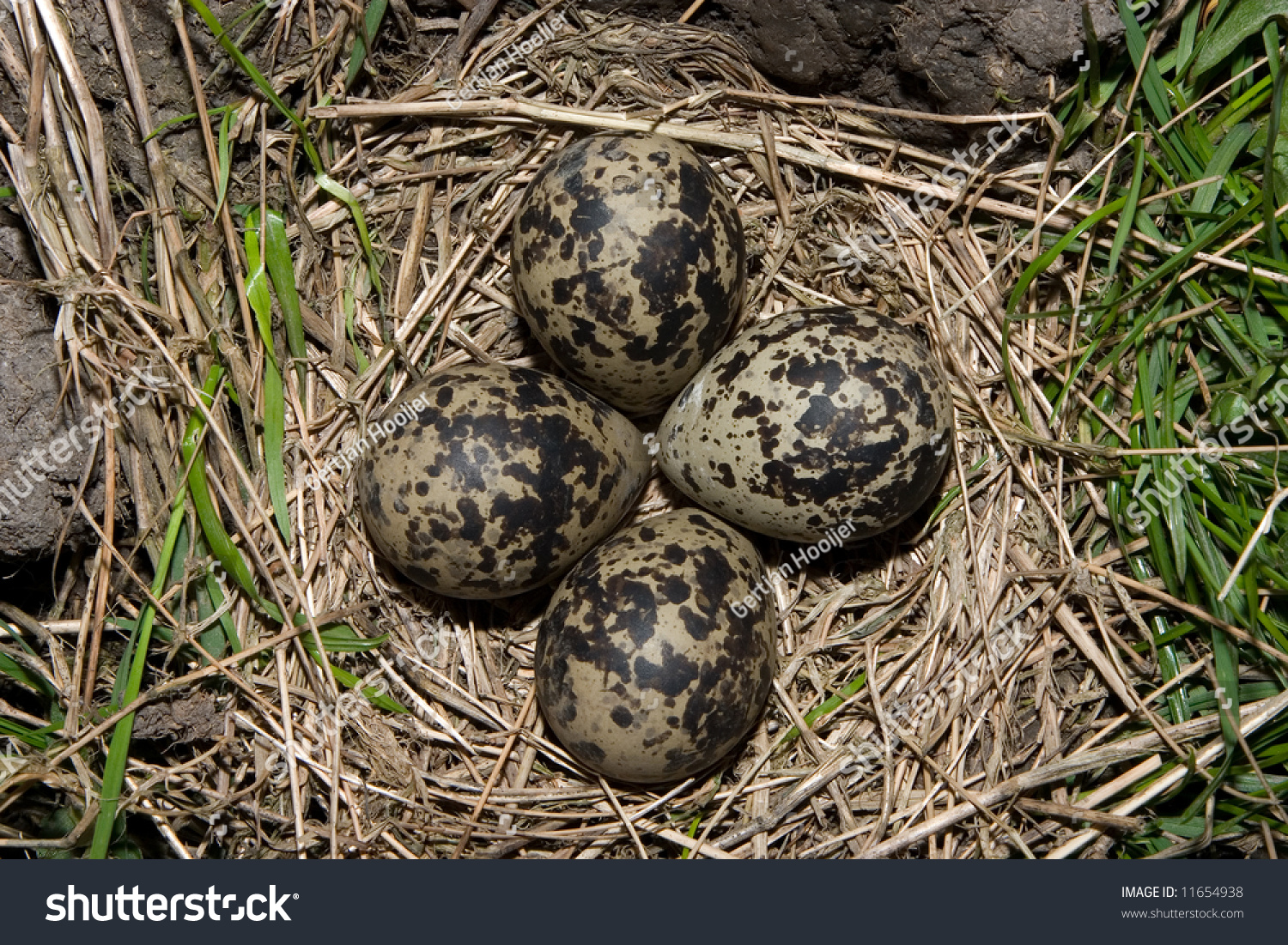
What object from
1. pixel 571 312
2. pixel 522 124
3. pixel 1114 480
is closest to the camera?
pixel 571 312

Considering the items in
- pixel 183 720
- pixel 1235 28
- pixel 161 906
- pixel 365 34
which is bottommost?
pixel 161 906

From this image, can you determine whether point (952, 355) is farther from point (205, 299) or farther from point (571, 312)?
point (205, 299)

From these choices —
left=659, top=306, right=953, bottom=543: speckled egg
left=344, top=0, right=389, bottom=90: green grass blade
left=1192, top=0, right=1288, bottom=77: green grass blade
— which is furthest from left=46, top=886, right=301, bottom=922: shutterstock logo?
left=1192, top=0, right=1288, bottom=77: green grass blade

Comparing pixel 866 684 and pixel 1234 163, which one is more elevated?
pixel 1234 163

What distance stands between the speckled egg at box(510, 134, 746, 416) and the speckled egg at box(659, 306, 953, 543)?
153 millimetres

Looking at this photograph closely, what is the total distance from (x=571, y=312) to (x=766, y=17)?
863 mm

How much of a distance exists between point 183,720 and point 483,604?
0.69m

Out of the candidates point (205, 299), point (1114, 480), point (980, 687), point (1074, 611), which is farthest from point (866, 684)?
point (205, 299)

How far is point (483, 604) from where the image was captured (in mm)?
2230

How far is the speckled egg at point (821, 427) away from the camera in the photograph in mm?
1817

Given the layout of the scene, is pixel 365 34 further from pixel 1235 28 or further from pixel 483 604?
pixel 1235 28

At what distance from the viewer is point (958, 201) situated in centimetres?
209
